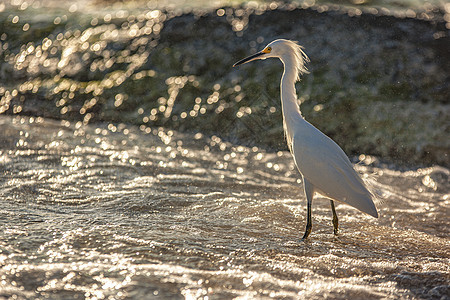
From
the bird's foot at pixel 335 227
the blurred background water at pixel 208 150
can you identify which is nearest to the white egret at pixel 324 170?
the bird's foot at pixel 335 227

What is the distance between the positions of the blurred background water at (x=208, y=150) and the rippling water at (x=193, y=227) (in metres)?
0.03

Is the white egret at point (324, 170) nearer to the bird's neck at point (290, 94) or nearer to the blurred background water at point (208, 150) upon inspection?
the bird's neck at point (290, 94)

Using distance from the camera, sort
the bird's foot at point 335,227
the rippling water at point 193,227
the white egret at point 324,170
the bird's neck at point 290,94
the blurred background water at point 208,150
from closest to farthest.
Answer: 1. the rippling water at point 193,227
2. the blurred background water at point 208,150
3. the white egret at point 324,170
4. the bird's foot at point 335,227
5. the bird's neck at point 290,94

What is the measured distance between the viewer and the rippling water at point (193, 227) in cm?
476

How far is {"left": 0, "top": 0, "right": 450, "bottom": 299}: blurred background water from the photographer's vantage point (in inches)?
198

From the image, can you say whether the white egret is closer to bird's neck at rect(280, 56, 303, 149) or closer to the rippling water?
bird's neck at rect(280, 56, 303, 149)

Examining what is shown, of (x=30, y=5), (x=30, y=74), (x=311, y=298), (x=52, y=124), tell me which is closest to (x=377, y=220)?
(x=311, y=298)

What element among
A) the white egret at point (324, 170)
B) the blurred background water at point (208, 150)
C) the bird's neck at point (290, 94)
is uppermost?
the bird's neck at point (290, 94)

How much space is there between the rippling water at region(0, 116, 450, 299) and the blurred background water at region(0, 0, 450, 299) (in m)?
0.03

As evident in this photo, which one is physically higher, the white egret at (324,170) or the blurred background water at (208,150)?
the white egret at (324,170)

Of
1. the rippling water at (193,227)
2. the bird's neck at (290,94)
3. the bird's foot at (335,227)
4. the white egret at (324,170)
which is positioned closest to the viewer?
the rippling water at (193,227)

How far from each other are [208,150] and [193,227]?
3.76m

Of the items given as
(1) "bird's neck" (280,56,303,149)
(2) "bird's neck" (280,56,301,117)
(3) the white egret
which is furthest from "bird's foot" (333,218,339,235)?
(2) "bird's neck" (280,56,301,117)

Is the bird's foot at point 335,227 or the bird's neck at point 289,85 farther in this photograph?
the bird's neck at point 289,85
